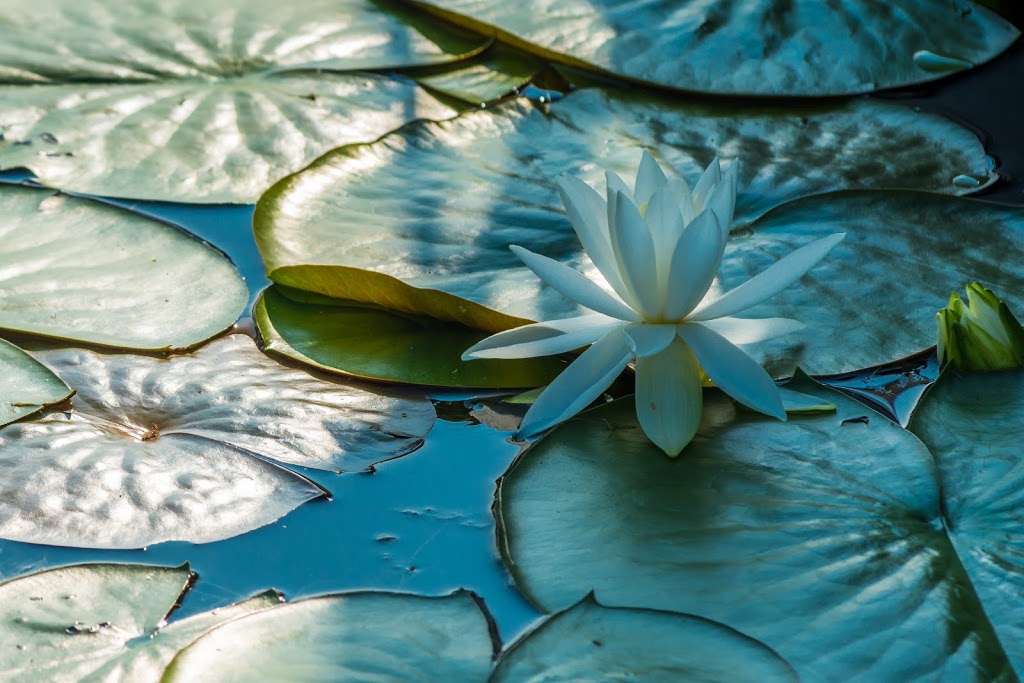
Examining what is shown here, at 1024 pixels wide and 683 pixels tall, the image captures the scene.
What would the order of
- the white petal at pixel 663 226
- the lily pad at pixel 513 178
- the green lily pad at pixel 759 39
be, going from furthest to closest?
the green lily pad at pixel 759 39 → the lily pad at pixel 513 178 → the white petal at pixel 663 226

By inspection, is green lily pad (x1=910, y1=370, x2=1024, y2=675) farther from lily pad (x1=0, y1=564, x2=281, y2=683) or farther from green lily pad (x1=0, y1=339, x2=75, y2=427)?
green lily pad (x1=0, y1=339, x2=75, y2=427)

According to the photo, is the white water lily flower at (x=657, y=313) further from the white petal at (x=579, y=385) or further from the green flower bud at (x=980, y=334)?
the green flower bud at (x=980, y=334)

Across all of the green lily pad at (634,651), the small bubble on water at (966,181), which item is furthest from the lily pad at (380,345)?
the small bubble on water at (966,181)

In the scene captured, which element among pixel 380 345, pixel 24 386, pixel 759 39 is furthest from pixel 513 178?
pixel 24 386

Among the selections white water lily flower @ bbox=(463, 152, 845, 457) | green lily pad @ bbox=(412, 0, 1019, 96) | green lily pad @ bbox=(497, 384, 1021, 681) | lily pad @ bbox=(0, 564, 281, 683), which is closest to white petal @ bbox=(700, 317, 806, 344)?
white water lily flower @ bbox=(463, 152, 845, 457)

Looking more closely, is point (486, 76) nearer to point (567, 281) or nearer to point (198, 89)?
point (198, 89)
